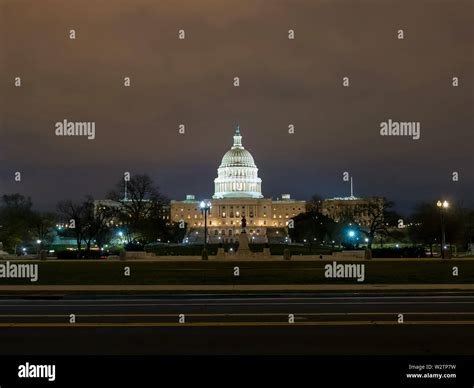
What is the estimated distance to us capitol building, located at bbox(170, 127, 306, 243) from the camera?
17075 cm

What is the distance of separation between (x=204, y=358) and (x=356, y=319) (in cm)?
484

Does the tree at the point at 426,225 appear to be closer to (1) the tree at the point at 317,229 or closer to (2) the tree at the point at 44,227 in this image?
(1) the tree at the point at 317,229

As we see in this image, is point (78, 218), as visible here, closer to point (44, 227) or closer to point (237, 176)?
point (44, 227)

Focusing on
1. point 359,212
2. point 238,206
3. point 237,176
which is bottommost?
point 359,212

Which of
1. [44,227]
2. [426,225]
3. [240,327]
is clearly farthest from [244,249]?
[44,227]

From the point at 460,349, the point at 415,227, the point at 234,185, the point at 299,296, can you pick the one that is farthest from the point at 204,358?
the point at 234,185

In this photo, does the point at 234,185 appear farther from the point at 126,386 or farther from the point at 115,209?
the point at 126,386

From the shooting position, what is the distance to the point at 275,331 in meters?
12.0

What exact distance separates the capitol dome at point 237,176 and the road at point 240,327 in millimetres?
160607

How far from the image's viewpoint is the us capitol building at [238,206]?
6722 inches

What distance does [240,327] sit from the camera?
12.5m

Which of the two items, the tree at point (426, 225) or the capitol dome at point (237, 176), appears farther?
the capitol dome at point (237, 176)

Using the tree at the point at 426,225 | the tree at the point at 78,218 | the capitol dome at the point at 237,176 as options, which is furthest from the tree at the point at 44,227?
the capitol dome at the point at 237,176

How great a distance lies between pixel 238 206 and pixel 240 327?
161424 mm
